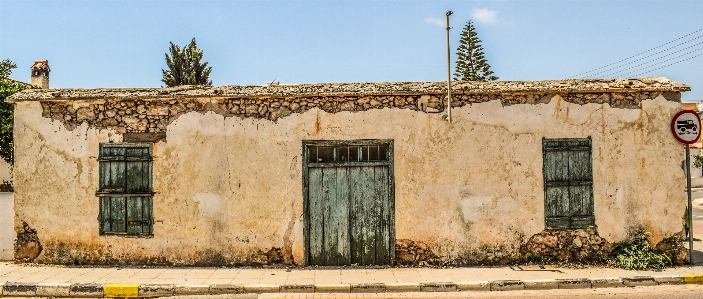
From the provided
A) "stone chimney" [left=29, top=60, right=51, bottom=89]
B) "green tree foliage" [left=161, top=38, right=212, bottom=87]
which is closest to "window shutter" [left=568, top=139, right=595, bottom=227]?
"green tree foliage" [left=161, top=38, right=212, bottom=87]

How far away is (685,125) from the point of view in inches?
323

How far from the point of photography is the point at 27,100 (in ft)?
28.1

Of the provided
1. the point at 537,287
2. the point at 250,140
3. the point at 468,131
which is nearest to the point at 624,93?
the point at 468,131

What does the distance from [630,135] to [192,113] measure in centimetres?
762

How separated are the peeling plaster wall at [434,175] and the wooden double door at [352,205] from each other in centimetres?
19

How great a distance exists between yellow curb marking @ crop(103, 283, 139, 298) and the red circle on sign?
9.11 m

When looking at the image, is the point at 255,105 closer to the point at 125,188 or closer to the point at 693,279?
the point at 125,188

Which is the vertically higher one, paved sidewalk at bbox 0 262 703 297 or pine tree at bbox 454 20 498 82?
pine tree at bbox 454 20 498 82

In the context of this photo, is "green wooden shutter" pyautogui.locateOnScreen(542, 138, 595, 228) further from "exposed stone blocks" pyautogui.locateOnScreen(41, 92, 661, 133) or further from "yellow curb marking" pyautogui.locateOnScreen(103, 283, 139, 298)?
"yellow curb marking" pyautogui.locateOnScreen(103, 283, 139, 298)

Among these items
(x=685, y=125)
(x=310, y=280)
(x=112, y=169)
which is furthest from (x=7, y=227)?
(x=685, y=125)

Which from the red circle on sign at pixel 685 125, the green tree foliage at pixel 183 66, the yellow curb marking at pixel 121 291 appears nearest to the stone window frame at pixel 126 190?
the yellow curb marking at pixel 121 291

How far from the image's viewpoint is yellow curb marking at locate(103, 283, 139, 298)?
718 centimetres

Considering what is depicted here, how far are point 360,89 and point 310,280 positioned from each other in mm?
3290

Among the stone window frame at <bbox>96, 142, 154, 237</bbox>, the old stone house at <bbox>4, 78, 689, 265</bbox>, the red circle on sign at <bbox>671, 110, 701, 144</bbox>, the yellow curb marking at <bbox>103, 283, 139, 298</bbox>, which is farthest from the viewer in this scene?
the stone window frame at <bbox>96, 142, 154, 237</bbox>
